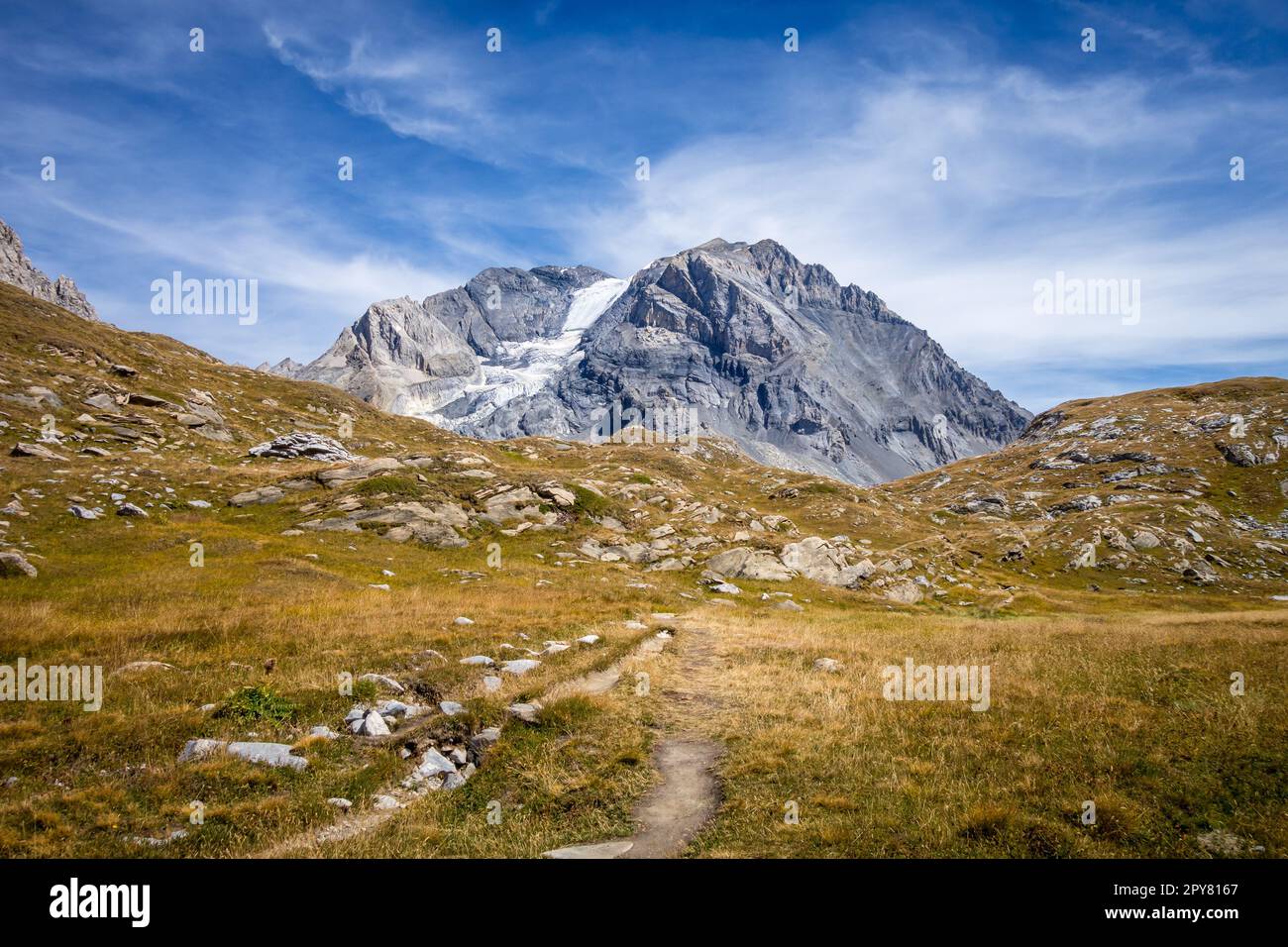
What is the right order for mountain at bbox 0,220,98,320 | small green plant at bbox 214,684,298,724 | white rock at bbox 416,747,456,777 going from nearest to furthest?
1. white rock at bbox 416,747,456,777
2. small green plant at bbox 214,684,298,724
3. mountain at bbox 0,220,98,320

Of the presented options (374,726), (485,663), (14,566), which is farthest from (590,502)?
(374,726)

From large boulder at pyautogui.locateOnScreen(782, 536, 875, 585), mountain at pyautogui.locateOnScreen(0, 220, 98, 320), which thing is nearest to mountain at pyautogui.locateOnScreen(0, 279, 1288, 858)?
large boulder at pyautogui.locateOnScreen(782, 536, 875, 585)

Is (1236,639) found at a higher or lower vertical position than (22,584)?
lower

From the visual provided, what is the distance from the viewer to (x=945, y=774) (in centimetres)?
1066

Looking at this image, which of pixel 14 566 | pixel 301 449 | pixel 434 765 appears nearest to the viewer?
pixel 434 765

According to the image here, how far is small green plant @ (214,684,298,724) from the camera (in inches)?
516

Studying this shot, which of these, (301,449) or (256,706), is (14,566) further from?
(301,449)

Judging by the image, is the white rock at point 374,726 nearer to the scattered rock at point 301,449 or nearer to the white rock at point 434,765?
the white rock at point 434,765

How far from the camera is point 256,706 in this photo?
1343cm

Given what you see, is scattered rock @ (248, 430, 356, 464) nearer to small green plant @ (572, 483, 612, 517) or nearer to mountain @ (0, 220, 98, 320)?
small green plant @ (572, 483, 612, 517)
